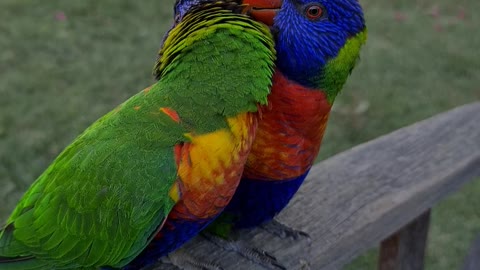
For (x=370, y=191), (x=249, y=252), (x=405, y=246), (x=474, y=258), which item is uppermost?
(x=249, y=252)

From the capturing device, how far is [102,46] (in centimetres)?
348

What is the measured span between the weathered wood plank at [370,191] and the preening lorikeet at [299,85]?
15 cm

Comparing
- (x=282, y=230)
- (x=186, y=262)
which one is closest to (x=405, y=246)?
(x=282, y=230)

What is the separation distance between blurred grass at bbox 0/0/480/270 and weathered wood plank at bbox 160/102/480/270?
2.73 ft

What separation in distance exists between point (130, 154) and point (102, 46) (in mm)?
2636

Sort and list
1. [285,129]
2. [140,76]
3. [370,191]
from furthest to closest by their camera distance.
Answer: [140,76]
[370,191]
[285,129]

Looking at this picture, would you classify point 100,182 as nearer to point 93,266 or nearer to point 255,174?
point 93,266

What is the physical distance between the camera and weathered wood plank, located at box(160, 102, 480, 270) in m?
1.26

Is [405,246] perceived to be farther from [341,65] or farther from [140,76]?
[140,76]

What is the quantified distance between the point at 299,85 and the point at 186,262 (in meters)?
0.41

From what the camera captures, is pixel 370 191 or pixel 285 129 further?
pixel 370 191

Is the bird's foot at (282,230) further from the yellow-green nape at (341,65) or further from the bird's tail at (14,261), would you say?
the bird's tail at (14,261)

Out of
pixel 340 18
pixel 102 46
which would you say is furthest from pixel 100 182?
pixel 102 46

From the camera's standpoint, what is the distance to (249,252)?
121 cm
